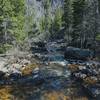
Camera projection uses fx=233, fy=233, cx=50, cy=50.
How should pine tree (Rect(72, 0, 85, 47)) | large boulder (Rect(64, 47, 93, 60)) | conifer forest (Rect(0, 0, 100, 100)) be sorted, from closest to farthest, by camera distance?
conifer forest (Rect(0, 0, 100, 100)) → large boulder (Rect(64, 47, 93, 60)) → pine tree (Rect(72, 0, 85, 47))

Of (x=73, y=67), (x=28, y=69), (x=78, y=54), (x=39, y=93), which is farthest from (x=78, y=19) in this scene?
(x=39, y=93)

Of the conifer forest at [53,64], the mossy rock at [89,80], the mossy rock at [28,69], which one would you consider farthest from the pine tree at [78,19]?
the mossy rock at [89,80]

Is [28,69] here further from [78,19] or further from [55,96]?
[78,19]

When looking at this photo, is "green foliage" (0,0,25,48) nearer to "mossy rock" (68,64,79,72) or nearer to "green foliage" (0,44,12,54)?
"green foliage" (0,44,12,54)

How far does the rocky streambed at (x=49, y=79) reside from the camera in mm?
23578

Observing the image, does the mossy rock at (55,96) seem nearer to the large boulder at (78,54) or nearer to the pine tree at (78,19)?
the large boulder at (78,54)

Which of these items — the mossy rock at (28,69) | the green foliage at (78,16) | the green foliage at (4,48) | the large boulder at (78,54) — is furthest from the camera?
the green foliage at (78,16)

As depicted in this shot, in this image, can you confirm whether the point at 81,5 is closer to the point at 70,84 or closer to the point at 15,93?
the point at 70,84

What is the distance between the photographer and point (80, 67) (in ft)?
106

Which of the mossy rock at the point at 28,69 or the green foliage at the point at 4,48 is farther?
the green foliage at the point at 4,48

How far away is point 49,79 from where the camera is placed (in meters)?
28.7

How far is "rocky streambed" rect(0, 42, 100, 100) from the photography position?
23578 mm

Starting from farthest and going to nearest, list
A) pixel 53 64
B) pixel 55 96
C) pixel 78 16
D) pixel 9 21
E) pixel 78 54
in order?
pixel 78 16
pixel 78 54
pixel 9 21
pixel 53 64
pixel 55 96

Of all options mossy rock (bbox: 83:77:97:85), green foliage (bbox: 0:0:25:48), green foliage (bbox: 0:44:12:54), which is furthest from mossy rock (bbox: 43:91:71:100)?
green foliage (bbox: 0:0:25:48)
